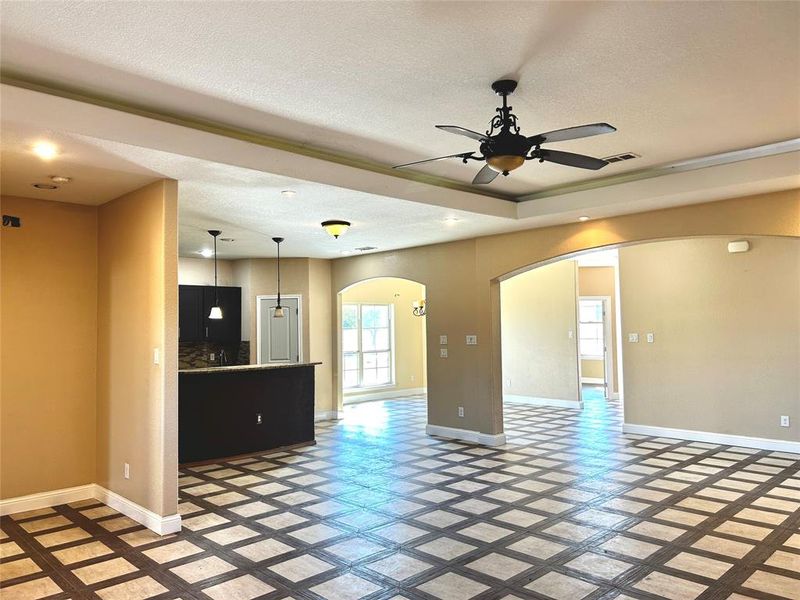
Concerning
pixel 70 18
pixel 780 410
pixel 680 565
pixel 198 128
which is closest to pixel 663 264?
pixel 780 410

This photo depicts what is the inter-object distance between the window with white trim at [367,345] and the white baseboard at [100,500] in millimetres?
6197

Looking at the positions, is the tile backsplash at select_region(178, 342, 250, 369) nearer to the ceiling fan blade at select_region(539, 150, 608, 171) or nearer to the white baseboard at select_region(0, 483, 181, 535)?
the white baseboard at select_region(0, 483, 181, 535)

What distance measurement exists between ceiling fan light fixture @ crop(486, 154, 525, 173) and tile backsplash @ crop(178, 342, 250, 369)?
7045mm

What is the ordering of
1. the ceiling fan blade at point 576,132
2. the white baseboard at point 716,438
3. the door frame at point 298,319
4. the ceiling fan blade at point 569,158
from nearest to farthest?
the ceiling fan blade at point 576,132 → the ceiling fan blade at point 569,158 → the white baseboard at point 716,438 → the door frame at point 298,319

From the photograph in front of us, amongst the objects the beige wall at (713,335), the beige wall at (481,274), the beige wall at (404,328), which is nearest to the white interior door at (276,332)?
the beige wall at (481,274)

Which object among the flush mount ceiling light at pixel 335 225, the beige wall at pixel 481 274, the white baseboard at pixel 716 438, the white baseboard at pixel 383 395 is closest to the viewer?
the beige wall at pixel 481 274

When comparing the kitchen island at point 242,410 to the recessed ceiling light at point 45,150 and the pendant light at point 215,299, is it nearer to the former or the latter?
the pendant light at point 215,299

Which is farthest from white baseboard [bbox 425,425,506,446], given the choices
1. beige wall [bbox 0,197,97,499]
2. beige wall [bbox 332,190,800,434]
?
beige wall [bbox 0,197,97,499]

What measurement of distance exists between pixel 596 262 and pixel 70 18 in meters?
11.0

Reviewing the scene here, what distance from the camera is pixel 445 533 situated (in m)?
4.13

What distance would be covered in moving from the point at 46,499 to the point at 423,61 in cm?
465

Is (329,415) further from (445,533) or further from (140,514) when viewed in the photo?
(445,533)

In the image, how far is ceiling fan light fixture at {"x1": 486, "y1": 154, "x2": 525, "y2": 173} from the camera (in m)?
3.31

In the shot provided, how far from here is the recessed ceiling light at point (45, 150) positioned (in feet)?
11.7
